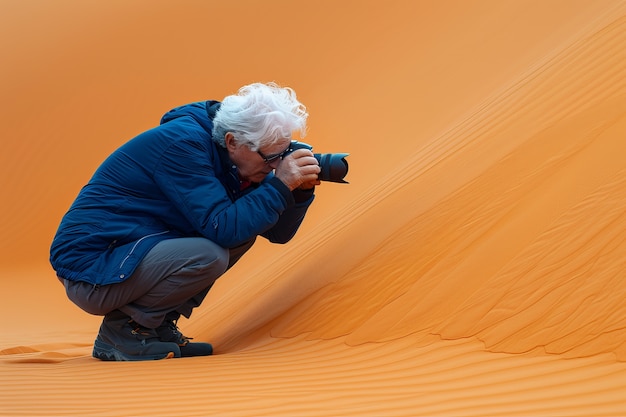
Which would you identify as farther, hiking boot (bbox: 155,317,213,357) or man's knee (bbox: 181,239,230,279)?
hiking boot (bbox: 155,317,213,357)

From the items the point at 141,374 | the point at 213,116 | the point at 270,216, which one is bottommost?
the point at 141,374

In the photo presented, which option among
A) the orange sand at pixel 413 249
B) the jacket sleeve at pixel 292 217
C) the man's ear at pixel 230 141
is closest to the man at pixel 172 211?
the man's ear at pixel 230 141

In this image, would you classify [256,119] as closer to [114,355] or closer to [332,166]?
[332,166]

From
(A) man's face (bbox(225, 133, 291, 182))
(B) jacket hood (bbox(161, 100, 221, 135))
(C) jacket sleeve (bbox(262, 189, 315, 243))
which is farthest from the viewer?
(C) jacket sleeve (bbox(262, 189, 315, 243))

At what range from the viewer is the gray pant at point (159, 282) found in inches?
221

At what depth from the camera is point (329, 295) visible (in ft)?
21.0

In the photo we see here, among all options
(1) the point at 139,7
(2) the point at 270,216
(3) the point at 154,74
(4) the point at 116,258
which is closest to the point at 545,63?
(2) the point at 270,216

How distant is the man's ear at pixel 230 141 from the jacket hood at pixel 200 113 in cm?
19

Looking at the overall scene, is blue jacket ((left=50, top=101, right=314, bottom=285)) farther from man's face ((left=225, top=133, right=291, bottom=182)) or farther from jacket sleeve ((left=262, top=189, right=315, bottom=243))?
jacket sleeve ((left=262, top=189, right=315, bottom=243))

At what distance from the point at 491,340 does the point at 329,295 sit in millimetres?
1645

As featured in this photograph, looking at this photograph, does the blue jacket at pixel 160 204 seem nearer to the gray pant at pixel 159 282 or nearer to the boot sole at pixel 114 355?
the gray pant at pixel 159 282

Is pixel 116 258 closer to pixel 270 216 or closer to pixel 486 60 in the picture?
pixel 270 216

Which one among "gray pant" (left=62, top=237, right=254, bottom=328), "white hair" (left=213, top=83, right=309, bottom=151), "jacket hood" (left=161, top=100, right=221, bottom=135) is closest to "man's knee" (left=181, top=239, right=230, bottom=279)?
"gray pant" (left=62, top=237, right=254, bottom=328)

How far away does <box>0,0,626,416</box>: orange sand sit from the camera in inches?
178
